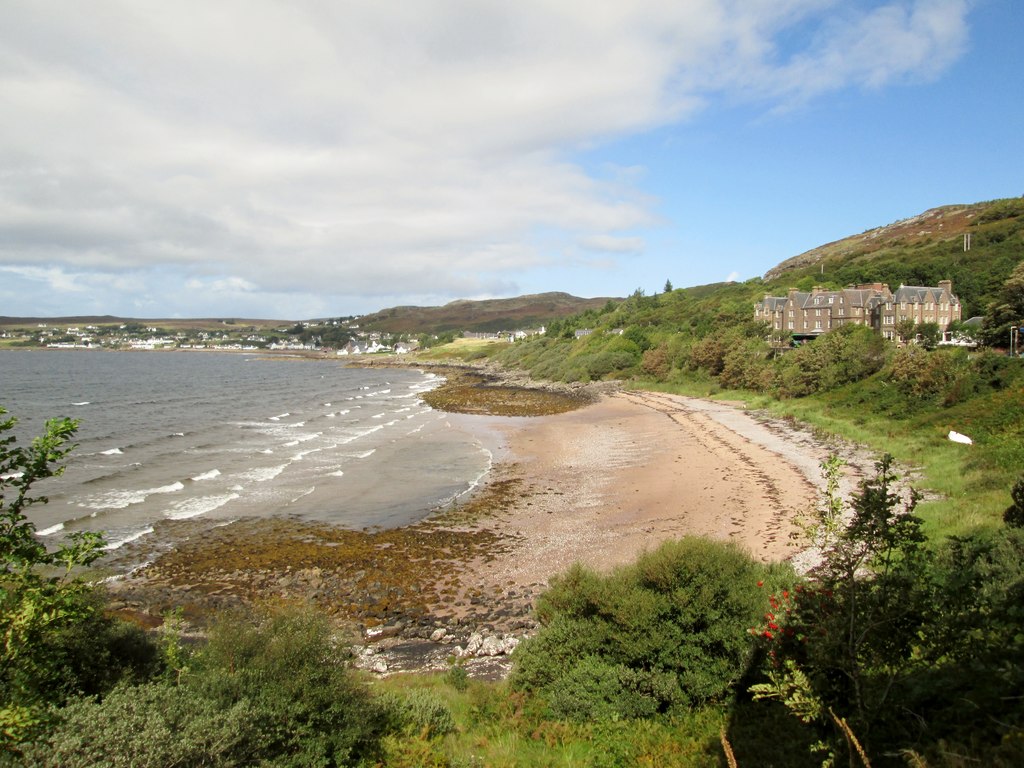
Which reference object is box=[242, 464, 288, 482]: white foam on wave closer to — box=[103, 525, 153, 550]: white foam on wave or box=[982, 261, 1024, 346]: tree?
box=[103, 525, 153, 550]: white foam on wave

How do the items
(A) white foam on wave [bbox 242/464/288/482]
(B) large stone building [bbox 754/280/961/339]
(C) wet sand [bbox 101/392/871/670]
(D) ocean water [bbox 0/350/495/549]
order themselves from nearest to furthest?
(C) wet sand [bbox 101/392/871/670] < (D) ocean water [bbox 0/350/495/549] < (A) white foam on wave [bbox 242/464/288/482] < (B) large stone building [bbox 754/280/961/339]

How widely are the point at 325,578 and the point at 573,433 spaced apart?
26288 millimetres

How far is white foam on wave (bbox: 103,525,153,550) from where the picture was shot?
20.9 m

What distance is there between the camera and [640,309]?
124 meters

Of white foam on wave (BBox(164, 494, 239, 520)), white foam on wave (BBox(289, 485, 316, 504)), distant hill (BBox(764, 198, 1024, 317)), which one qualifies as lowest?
white foam on wave (BBox(289, 485, 316, 504))

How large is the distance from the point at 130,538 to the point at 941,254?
113612 mm

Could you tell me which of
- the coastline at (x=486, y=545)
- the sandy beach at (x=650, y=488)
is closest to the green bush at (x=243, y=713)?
the coastline at (x=486, y=545)

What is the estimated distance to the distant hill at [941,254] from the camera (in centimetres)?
7650

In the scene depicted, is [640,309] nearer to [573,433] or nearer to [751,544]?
[573,433]

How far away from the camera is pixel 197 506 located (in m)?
25.8

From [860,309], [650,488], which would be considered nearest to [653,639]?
[650,488]

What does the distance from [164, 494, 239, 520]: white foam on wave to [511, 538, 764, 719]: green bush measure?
19.2m

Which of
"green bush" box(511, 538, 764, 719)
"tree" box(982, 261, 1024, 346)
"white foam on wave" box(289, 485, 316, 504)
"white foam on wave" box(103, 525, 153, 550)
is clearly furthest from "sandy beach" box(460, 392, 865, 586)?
"tree" box(982, 261, 1024, 346)

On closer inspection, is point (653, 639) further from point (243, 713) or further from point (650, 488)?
point (650, 488)
